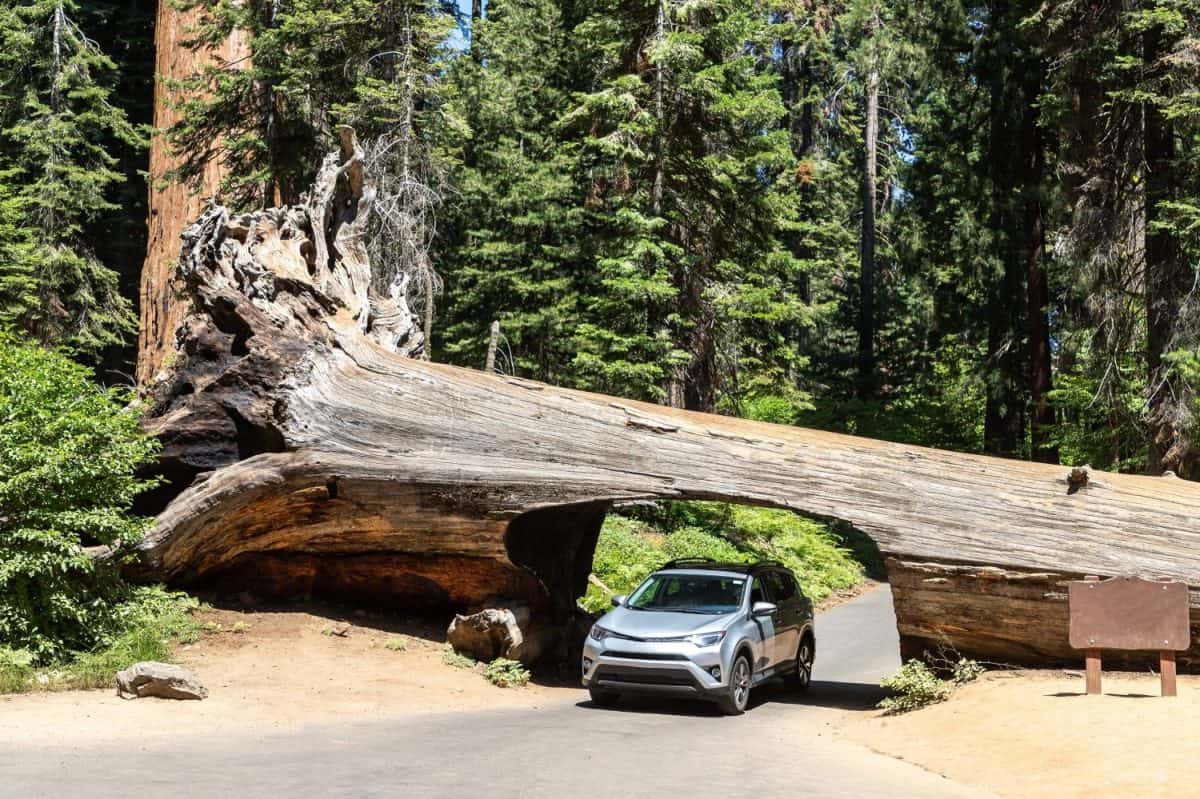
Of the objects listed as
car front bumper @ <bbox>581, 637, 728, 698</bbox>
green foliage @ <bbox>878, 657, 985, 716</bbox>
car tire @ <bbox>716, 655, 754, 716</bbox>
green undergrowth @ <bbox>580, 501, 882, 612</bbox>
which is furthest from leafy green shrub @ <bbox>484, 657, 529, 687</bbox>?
green undergrowth @ <bbox>580, 501, 882, 612</bbox>

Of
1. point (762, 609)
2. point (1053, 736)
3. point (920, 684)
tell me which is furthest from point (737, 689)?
point (1053, 736)

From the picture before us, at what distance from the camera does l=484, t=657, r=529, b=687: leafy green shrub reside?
45.3ft

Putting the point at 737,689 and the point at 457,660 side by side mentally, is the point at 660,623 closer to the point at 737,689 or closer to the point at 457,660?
the point at 737,689

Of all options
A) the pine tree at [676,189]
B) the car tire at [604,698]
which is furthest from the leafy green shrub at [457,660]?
the pine tree at [676,189]

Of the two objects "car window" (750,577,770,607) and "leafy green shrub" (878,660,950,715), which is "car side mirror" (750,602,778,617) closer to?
"car window" (750,577,770,607)

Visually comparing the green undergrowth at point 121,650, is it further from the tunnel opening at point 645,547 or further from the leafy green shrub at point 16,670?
the tunnel opening at point 645,547

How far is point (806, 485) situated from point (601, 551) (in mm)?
9109

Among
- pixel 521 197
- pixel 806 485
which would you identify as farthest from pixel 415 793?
pixel 521 197

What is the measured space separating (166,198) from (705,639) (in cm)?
1750

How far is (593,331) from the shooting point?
2217 centimetres

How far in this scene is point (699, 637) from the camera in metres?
12.1

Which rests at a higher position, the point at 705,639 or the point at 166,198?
the point at 166,198

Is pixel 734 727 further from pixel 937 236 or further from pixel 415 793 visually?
pixel 937 236

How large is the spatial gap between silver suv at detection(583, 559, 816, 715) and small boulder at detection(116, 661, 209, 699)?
421 cm
